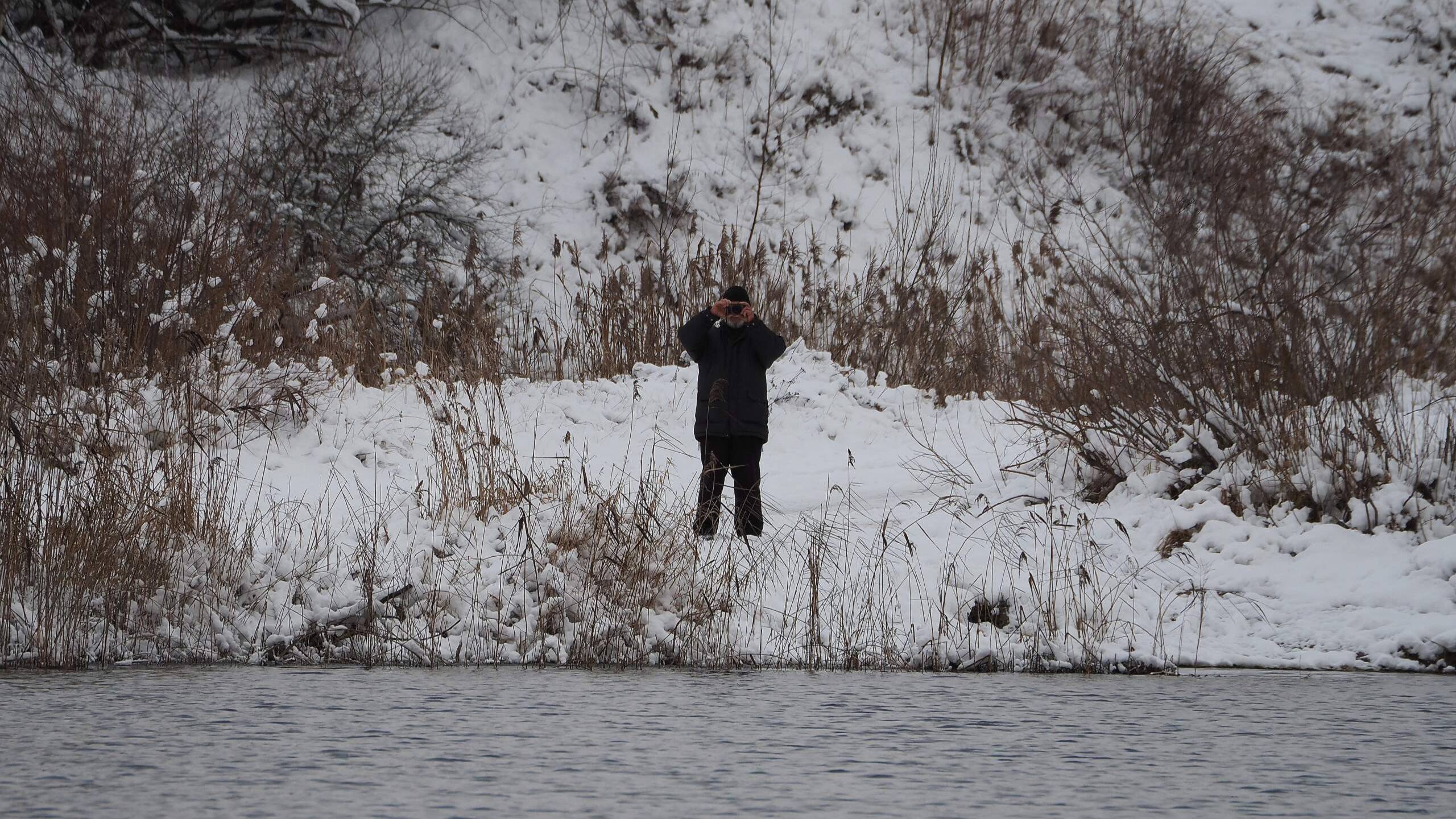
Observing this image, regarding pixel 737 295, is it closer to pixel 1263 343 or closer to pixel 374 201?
pixel 1263 343

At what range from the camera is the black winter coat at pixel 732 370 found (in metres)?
8.41

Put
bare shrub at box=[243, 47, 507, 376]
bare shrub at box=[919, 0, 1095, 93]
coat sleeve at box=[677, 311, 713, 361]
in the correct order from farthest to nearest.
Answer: bare shrub at box=[919, 0, 1095, 93] < bare shrub at box=[243, 47, 507, 376] < coat sleeve at box=[677, 311, 713, 361]

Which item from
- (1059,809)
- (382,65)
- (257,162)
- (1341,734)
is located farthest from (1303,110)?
(1059,809)

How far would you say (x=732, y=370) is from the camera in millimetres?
8539

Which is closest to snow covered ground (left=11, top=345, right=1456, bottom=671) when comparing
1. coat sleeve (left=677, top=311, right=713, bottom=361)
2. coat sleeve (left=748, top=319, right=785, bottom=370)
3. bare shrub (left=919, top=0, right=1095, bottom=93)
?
coat sleeve (left=677, top=311, right=713, bottom=361)

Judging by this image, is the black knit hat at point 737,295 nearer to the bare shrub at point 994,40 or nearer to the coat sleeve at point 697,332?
the coat sleeve at point 697,332

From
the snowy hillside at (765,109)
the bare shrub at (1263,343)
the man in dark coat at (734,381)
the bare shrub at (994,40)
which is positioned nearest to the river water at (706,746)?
the man in dark coat at (734,381)

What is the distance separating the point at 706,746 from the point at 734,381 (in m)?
4.32

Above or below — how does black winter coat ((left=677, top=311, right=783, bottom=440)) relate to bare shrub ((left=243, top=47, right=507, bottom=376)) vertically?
below

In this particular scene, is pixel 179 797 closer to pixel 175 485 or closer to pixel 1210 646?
pixel 175 485

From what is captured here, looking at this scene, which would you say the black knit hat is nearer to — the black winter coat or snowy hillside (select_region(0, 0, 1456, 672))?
the black winter coat

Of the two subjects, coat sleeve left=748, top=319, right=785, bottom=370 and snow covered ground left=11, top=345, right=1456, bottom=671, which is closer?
snow covered ground left=11, top=345, right=1456, bottom=671

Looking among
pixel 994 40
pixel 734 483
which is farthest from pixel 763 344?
pixel 994 40

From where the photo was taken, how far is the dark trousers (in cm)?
783
